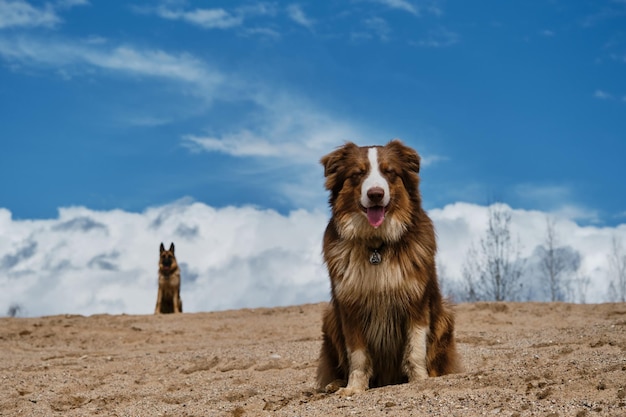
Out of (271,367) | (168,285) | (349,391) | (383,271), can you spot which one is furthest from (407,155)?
(168,285)

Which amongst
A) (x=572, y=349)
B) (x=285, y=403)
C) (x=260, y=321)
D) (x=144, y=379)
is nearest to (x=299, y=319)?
(x=260, y=321)

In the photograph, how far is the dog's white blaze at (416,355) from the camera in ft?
22.5

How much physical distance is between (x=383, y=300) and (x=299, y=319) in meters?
11.1

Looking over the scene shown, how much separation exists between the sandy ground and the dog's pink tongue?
4.52 ft

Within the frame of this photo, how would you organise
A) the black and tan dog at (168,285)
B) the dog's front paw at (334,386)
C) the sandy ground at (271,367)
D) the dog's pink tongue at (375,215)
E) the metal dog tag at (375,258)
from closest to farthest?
the sandy ground at (271,367) < the dog's pink tongue at (375,215) < the metal dog tag at (375,258) < the dog's front paw at (334,386) < the black and tan dog at (168,285)

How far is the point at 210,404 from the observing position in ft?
25.2

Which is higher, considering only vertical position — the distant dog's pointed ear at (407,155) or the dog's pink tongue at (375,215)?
the distant dog's pointed ear at (407,155)

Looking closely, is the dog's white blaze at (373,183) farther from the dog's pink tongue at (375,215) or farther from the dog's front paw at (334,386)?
the dog's front paw at (334,386)

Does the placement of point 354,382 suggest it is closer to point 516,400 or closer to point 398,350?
point 398,350

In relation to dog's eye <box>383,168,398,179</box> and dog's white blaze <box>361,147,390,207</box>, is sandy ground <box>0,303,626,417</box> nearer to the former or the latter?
dog's white blaze <box>361,147,390,207</box>

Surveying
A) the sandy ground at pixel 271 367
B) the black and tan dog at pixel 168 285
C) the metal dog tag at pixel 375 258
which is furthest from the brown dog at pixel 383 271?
the black and tan dog at pixel 168 285

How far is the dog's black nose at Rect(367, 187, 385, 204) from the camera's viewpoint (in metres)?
6.61

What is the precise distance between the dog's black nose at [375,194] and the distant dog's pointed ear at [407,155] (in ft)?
1.74

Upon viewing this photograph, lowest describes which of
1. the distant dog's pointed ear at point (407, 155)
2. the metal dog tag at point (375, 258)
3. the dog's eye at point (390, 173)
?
the metal dog tag at point (375, 258)
